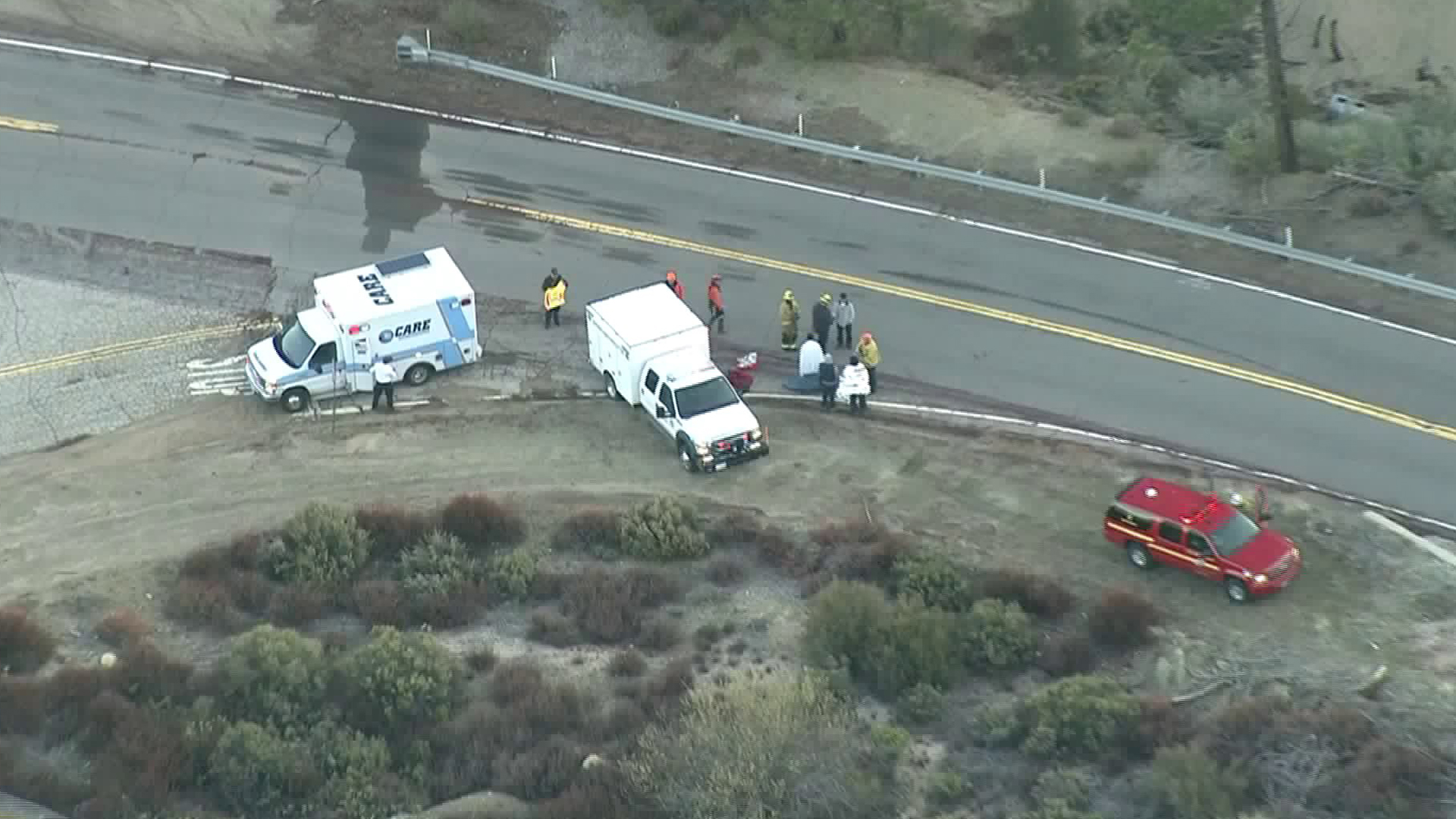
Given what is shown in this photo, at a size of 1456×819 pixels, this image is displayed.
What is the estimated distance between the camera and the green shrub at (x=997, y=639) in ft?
104

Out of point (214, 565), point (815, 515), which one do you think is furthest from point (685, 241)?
point (214, 565)

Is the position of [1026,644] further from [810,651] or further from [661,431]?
[661,431]

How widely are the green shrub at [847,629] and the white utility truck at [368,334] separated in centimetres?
1130

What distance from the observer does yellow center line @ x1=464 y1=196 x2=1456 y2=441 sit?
38.2 metres

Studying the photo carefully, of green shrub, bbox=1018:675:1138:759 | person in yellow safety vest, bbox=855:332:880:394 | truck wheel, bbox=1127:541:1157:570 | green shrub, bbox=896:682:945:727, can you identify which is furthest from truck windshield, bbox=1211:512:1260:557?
person in yellow safety vest, bbox=855:332:880:394

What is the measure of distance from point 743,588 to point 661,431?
5470 millimetres

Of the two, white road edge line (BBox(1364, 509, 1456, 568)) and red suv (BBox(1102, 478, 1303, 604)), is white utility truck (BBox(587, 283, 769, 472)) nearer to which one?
red suv (BBox(1102, 478, 1303, 604))

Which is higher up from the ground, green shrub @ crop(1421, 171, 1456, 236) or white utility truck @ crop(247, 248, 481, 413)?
green shrub @ crop(1421, 171, 1456, 236)

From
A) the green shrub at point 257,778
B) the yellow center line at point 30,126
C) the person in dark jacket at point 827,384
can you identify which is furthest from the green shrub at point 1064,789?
the yellow center line at point 30,126

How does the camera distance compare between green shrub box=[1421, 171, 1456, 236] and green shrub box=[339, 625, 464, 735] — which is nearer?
green shrub box=[339, 625, 464, 735]

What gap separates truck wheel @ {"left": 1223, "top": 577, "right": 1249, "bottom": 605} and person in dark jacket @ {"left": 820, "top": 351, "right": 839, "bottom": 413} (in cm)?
876

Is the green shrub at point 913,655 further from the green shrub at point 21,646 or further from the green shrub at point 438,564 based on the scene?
the green shrub at point 21,646

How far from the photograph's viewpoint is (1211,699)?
3047 centimetres

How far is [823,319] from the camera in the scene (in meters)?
39.9
